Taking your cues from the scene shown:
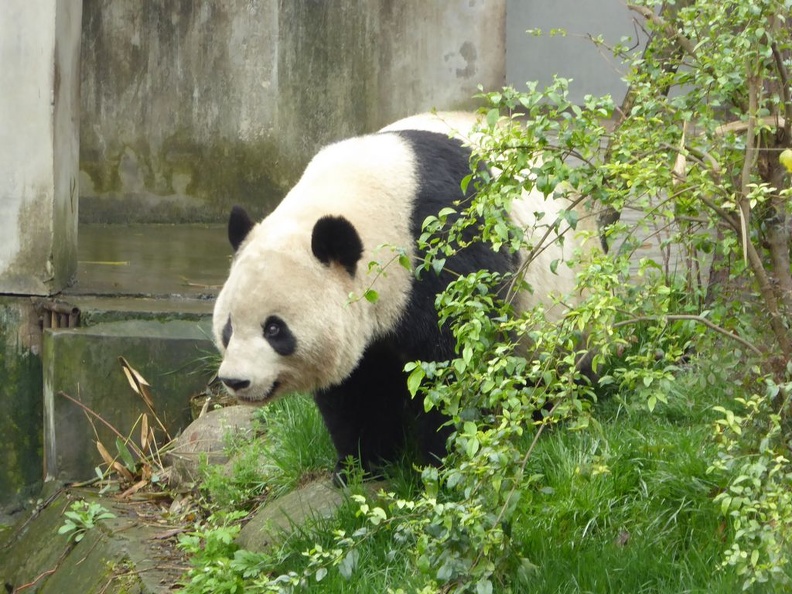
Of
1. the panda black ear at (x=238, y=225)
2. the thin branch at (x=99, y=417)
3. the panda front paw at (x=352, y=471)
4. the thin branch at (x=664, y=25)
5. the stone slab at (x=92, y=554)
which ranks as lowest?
the stone slab at (x=92, y=554)

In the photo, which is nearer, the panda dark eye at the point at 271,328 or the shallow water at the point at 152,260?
the panda dark eye at the point at 271,328

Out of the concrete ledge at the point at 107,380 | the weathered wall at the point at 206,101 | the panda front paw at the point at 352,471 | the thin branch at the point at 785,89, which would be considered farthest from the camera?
the weathered wall at the point at 206,101

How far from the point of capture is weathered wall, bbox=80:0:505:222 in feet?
31.8

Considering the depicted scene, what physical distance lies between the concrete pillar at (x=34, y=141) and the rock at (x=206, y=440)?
1.29 meters

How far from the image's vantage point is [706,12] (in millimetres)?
3613

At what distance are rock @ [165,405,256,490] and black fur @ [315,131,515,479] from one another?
3.30 ft

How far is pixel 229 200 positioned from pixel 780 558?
757cm

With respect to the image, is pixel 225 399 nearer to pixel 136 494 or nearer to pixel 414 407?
pixel 136 494

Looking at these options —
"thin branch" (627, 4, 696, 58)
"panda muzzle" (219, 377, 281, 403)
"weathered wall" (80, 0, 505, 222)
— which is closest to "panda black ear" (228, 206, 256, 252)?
"panda muzzle" (219, 377, 281, 403)

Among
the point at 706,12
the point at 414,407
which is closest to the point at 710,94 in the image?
the point at 706,12

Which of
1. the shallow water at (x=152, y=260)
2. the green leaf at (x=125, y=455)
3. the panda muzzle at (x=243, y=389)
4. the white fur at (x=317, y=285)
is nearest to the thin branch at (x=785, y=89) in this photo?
the white fur at (x=317, y=285)

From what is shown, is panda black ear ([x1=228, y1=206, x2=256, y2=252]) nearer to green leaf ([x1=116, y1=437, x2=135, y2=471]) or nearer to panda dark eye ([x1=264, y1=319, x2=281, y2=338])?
panda dark eye ([x1=264, y1=319, x2=281, y2=338])

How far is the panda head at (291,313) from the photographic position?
421cm

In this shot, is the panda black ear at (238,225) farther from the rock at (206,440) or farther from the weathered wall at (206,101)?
the weathered wall at (206,101)
